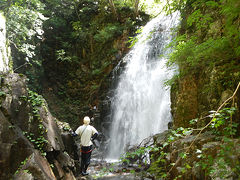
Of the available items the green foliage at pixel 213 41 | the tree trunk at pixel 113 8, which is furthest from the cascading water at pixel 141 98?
the green foliage at pixel 213 41

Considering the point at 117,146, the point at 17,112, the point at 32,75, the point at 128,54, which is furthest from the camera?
the point at 128,54

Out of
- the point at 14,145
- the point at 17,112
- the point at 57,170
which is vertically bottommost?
the point at 57,170

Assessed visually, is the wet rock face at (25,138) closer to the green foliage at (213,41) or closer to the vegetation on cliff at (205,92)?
the vegetation on cliff at (205,92)

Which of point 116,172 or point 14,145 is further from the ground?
point 14,145

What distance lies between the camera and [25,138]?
389cm

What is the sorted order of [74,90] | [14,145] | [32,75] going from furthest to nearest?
1. [74,90]
2. [32,75]
3. [14,145]

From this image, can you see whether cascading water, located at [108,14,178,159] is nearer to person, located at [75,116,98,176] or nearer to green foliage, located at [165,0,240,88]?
person, located at [75,116,98,176]

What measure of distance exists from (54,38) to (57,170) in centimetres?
1256

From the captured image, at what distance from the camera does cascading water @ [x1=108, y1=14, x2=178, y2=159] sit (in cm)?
863

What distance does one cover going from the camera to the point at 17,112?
4.12 metres

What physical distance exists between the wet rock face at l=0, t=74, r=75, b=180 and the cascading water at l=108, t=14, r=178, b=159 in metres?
4.52

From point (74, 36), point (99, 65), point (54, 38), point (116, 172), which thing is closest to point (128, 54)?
point (99, 65)

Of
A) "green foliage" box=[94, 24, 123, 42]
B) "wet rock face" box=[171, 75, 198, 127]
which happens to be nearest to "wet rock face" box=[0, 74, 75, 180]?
"wet rock face" box=[171, 75, 198, 127]

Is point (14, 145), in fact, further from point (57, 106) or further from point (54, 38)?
point (54, 38)
